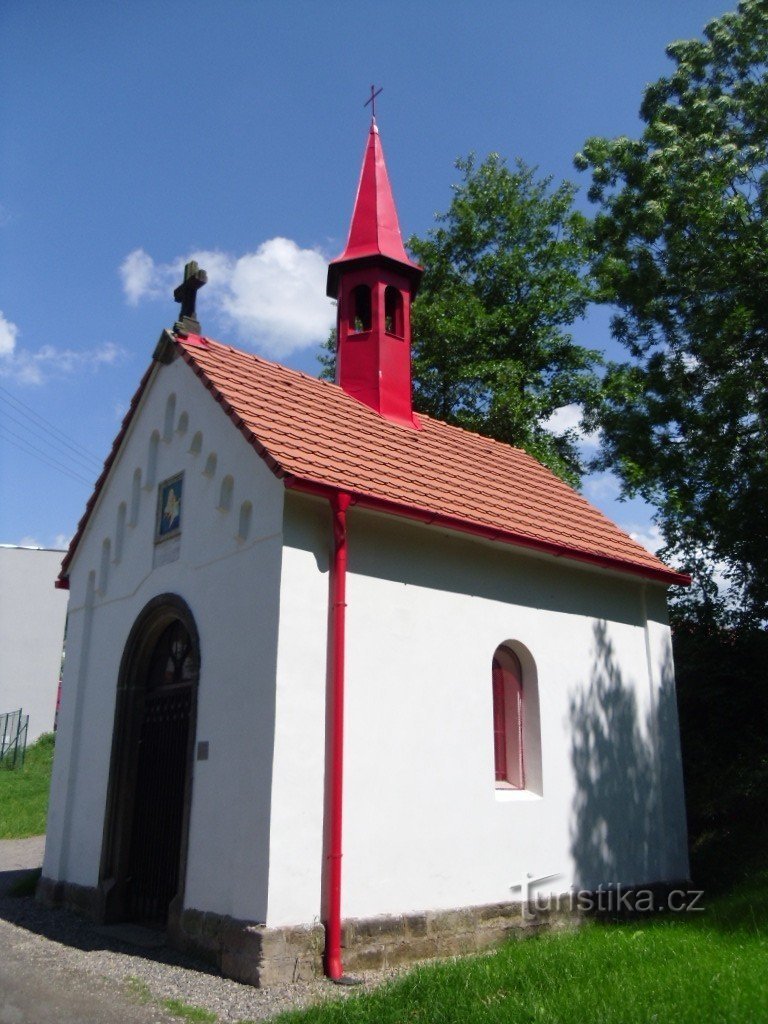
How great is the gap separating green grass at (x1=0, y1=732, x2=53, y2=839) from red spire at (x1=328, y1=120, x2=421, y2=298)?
37.8ft

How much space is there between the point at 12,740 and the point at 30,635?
5424 mm

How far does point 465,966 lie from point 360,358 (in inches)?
318

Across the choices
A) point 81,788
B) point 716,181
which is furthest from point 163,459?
point 716,181

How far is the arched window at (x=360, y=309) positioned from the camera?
1317 centimetres

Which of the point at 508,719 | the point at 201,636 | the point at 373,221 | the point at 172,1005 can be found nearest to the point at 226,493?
the point at 201,636

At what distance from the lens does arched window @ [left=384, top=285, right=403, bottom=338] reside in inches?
519

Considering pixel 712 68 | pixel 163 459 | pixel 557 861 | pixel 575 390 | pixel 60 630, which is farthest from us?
pixel 60 630

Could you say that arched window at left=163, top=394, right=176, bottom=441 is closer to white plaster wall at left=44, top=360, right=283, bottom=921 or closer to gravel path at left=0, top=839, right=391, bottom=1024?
white plaster wall at left=44, top=360, right=283, bottom=921

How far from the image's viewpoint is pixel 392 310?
13.3 m

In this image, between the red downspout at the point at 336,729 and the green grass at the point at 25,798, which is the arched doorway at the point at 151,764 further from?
the green grass at the point at 25,798

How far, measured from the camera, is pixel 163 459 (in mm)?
10398

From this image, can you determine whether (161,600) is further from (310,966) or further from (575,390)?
(575,390)

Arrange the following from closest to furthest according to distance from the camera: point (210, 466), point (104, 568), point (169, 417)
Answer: point (210, 466) < point (169, 417) < point (104, 568)

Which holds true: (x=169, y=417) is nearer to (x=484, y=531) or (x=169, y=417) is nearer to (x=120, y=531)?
(x=120, y=531)
